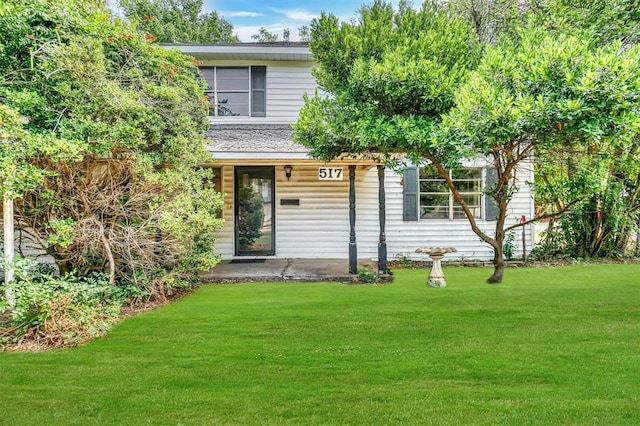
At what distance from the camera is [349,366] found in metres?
3.60

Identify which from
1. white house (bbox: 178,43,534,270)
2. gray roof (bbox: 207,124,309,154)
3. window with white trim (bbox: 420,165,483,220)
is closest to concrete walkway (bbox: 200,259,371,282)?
white house (bbox: 178,43,534,270)

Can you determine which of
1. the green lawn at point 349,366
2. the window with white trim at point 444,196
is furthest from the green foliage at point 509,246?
the green lawn at point 349,366

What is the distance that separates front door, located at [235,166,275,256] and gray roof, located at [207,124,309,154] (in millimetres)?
879

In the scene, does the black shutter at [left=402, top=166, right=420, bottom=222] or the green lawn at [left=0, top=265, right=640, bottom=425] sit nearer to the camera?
the green lawn at [left=0, top=265, right=640, bottom=425]

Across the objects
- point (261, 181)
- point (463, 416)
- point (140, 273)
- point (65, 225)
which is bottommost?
point (463, 416)

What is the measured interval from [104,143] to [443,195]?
772 centimetres

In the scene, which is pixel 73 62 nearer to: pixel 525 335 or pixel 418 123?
pixel 418 123

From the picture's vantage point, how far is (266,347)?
4.11m

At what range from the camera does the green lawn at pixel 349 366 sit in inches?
Answer: 110

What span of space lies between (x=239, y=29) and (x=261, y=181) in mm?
20898

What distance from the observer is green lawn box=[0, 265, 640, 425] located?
2.80 meters

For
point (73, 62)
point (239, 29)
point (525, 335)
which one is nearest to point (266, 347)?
point (525, 335)

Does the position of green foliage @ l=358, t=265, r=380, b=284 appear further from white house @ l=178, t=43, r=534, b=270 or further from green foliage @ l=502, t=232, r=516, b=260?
green foliage @ l=502, t=232, r=516, b=260

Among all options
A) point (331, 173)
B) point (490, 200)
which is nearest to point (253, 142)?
point (331, 173)
